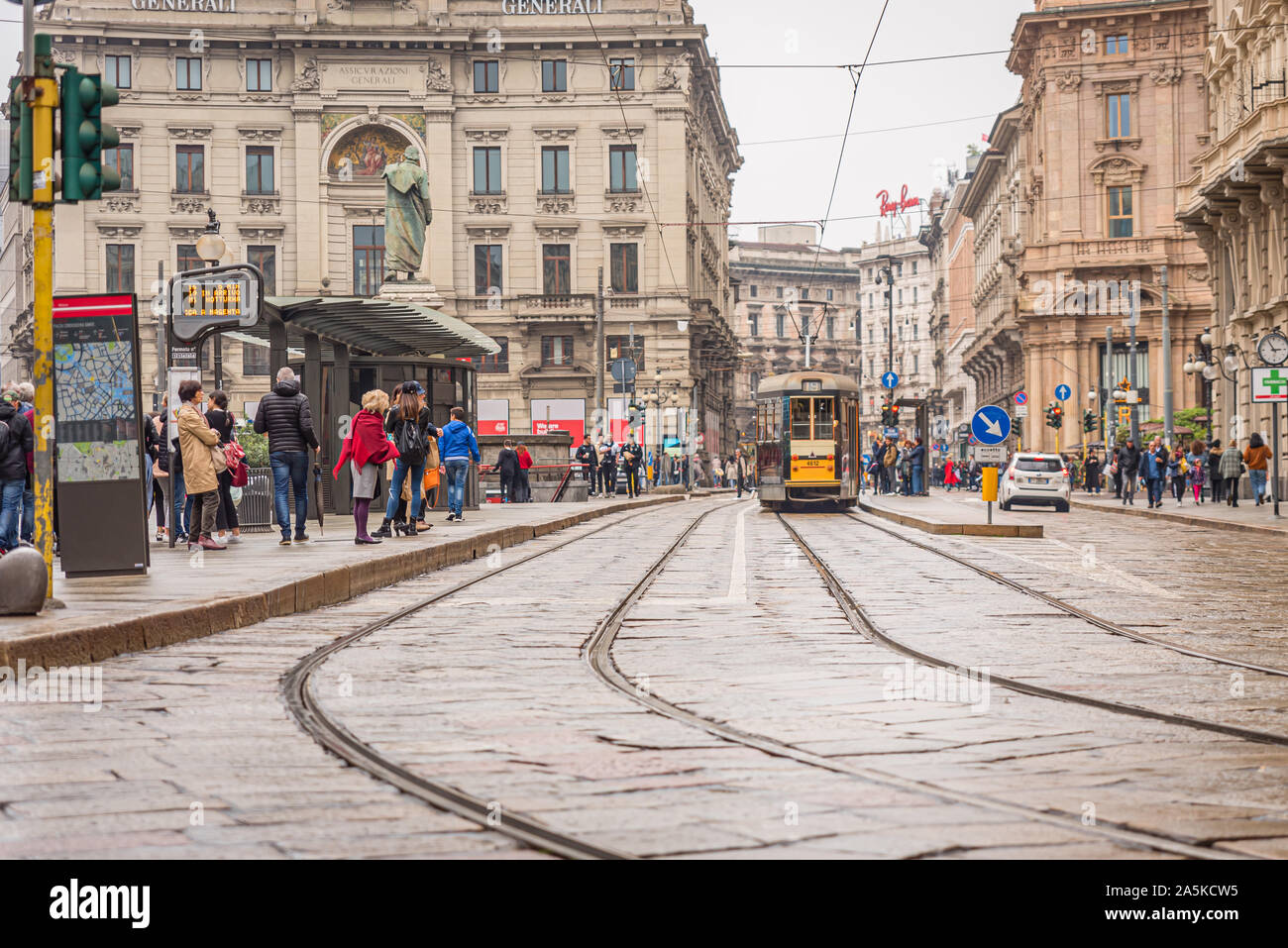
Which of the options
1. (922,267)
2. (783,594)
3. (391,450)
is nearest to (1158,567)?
(783,594)

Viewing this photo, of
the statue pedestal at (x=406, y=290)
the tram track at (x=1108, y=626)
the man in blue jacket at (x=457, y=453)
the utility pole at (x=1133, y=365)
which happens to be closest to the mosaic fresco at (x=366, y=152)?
the statue pedestal at (x=406, y=290)

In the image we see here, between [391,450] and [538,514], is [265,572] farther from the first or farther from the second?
[538,514]

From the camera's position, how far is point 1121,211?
56750 millimetres

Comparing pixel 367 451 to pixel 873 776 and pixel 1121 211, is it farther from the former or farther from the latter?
pixel 1121 211

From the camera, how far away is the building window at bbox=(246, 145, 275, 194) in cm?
5850

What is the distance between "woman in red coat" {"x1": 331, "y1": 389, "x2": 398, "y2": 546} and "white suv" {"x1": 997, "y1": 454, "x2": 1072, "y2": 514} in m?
21.3

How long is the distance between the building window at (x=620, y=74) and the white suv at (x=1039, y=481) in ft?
95.7

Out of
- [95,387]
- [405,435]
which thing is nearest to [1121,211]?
[405,435]

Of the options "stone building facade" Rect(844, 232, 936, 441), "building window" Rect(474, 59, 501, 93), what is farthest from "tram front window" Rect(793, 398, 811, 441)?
"stone building facade" Rect(844, 232, 936, 441)

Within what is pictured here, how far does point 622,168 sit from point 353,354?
3616 cm

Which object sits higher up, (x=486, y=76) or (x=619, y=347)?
(x=486, y=76)

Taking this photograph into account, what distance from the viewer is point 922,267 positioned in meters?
123

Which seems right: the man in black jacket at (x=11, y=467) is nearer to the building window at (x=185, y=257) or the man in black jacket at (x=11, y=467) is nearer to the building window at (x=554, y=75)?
the building window at (x=185, y=257)

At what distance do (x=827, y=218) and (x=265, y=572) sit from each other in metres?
31.5
